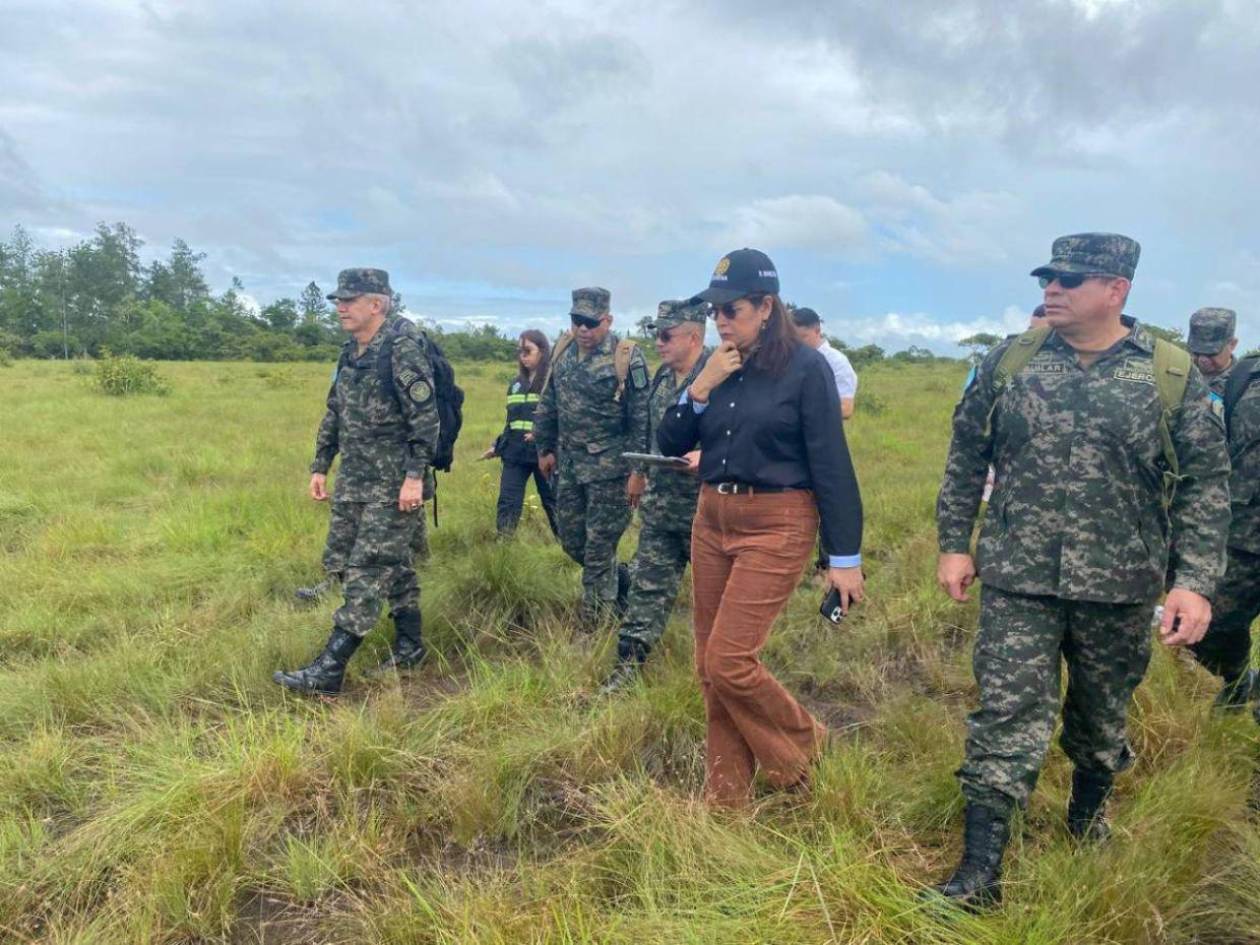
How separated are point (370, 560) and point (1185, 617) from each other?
3258mm

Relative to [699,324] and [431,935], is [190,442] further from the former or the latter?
[431,935]

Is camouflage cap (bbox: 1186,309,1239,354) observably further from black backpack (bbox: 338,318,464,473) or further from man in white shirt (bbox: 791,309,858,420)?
black backpack (bbox: 338,318,464,473)

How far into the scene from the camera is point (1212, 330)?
4316mm

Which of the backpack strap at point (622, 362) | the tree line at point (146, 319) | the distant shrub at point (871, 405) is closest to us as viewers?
the backpack strap at point (622, 362)

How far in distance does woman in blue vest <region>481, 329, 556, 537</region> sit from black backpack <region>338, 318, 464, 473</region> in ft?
4.97

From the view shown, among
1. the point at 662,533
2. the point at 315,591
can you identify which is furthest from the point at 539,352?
the point at 662,533

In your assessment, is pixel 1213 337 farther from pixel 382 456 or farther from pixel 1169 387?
pixel 382 456

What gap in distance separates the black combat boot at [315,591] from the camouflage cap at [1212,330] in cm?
476

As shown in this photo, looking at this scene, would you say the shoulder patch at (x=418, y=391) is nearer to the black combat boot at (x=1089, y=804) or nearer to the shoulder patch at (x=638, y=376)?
the shoulder patch at (x=638, y=376)

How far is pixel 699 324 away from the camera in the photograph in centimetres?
405

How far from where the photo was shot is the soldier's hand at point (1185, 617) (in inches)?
95.0

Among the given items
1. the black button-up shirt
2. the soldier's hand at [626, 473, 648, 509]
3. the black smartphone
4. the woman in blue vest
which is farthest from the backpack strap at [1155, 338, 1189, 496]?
the woman in blue vest

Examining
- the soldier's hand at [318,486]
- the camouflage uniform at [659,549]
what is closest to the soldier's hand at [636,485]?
the camouflage uniform at [659,549]

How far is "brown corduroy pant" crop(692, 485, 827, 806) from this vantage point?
9.32 feet
